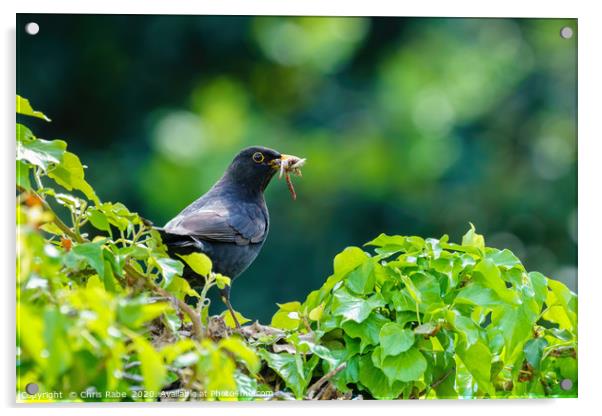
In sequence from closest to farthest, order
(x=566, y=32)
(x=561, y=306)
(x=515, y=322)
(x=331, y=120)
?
(x=515, y=322) < (x=561, y=306) < (x=566, y=32) < (x=331, y=120)

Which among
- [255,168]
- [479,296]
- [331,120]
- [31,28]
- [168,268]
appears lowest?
[479,296]

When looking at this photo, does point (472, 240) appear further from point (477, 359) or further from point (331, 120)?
point (331, 120)

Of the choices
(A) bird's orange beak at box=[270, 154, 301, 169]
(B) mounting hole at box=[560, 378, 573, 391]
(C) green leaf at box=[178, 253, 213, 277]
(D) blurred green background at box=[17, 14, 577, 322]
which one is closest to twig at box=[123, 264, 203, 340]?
(C) green leaf at box=[178, 253, 213, 277]

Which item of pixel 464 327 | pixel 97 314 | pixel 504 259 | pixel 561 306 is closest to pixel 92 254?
pixel 97 314

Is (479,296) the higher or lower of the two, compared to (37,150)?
lower

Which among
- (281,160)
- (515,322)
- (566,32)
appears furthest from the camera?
(281,160)

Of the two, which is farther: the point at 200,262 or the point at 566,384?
the point at 566,384

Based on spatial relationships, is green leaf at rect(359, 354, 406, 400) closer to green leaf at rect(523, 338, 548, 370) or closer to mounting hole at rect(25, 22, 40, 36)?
green leaf at rect(523, 338, 548, 370)

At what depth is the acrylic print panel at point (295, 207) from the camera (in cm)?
220

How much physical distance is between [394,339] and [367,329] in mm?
111

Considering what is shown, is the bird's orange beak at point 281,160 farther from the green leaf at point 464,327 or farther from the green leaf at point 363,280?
the green leaf at point 464,327

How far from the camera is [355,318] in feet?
8.00

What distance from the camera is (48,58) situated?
3088 mm

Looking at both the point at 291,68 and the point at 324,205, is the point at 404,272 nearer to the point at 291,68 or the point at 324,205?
the point at 291,68
